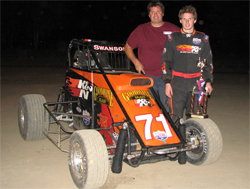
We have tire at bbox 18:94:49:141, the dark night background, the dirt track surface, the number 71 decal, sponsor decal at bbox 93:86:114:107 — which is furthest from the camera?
the dark night background

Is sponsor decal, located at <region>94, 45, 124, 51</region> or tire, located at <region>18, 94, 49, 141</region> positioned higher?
sponsor decal, located at <region>94, 45, 124, 51</region>

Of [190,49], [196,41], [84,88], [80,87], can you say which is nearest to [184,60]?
[190,49]

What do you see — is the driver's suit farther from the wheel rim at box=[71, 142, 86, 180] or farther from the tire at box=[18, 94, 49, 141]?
the tire at box=[18, 94, 49, 141]

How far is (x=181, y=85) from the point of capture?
156 inches

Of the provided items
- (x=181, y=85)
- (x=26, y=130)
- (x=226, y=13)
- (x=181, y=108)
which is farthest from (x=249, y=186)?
(x=226, y=13)

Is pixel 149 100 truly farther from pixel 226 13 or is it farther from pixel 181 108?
pixel 226 13

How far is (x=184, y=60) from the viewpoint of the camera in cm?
392

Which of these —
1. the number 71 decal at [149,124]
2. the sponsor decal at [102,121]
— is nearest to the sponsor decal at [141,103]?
the number 71 decal at [149,124]

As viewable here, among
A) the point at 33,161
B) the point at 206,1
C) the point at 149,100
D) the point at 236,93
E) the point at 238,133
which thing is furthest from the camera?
the point at 206,1

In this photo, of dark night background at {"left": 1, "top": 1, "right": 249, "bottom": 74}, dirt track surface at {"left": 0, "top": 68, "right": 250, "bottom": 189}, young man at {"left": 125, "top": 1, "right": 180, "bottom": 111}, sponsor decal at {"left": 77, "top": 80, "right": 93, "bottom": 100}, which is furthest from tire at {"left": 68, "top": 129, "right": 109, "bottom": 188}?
dark night background at {"left": 1, "top": 1, "right": 249, "bottom": 74}

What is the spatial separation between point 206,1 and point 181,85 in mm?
35898

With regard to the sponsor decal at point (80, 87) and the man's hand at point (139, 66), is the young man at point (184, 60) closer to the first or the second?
the man's hand at point (139, 66)

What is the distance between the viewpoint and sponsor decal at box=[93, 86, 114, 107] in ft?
12.6

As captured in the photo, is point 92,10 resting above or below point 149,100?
above
